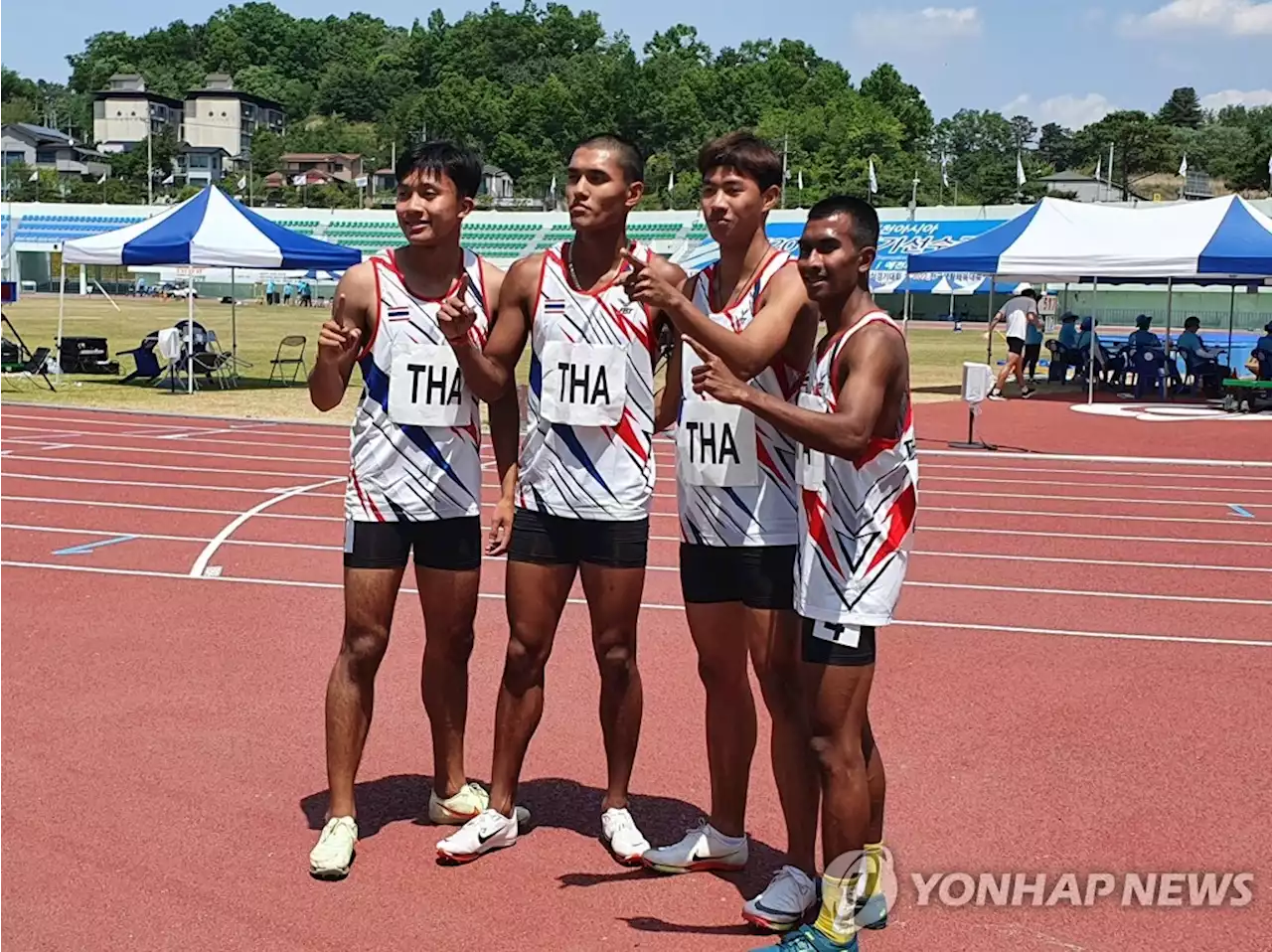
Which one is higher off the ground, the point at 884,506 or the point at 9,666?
the point at 884,506

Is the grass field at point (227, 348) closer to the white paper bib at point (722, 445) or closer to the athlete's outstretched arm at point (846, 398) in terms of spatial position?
the white paper bib at point (722, 445)

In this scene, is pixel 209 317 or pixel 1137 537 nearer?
pixel 1137 537

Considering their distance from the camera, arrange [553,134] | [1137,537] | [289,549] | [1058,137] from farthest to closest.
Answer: [1058,137]
[553,134]
[1137,537]
[289,549]

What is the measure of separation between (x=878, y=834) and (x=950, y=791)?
3.51ft

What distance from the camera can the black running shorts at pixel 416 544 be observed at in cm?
443

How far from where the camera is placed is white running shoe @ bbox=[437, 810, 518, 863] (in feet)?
Result: 14.0

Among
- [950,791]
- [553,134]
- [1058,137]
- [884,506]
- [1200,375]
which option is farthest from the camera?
[1058,137]

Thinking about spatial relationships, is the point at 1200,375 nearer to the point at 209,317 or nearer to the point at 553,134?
the point at 209,317

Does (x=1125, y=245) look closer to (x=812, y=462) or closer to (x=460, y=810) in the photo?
(x=460, y=810)

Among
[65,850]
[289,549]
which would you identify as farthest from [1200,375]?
[65,850]

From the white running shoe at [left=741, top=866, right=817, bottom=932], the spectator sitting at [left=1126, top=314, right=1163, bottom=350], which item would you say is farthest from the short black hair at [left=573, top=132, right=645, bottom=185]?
the spectator sitting at [left=1126, top=314, right=1163, bottom=350]

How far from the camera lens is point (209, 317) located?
5138 cm

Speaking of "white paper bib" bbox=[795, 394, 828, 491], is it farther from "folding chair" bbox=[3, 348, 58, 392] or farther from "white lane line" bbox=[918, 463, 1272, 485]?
"folding chair" bbox=[3, 348, 58, 392]

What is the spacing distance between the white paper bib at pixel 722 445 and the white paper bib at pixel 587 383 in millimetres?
252
